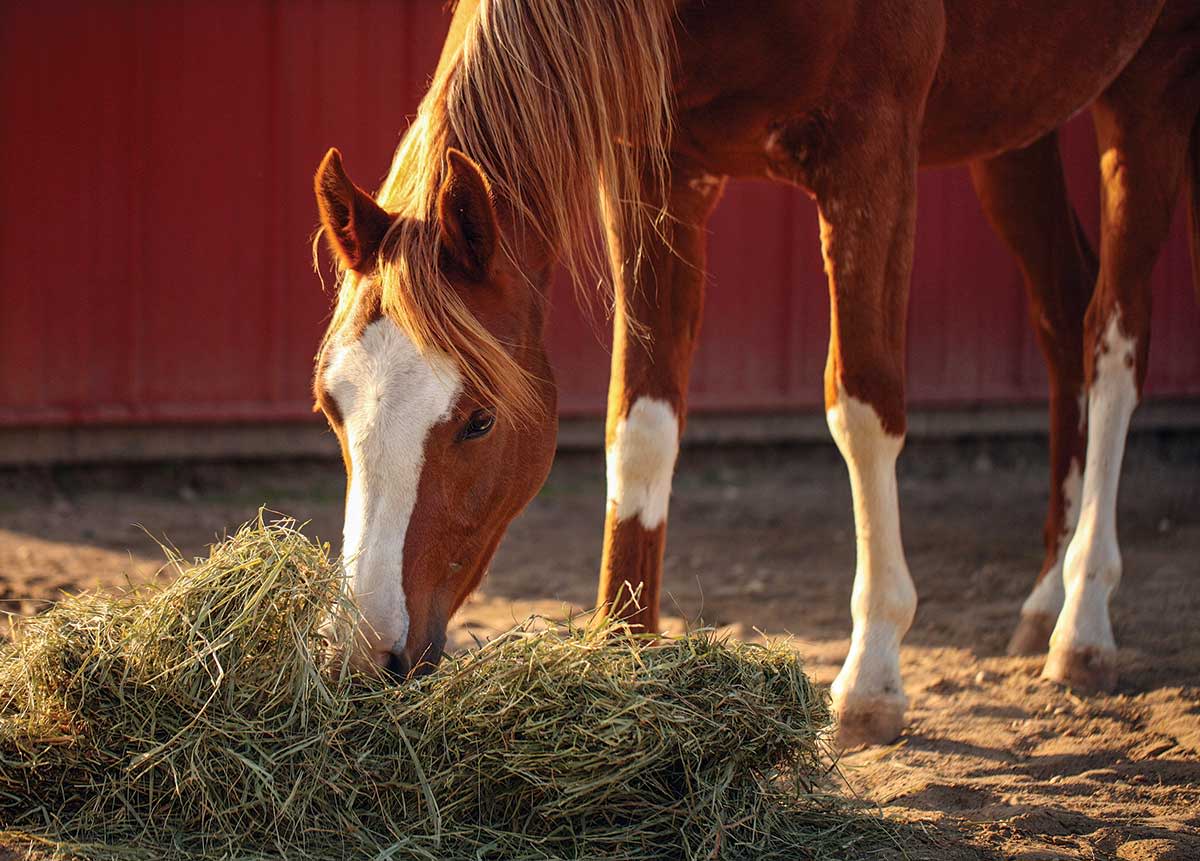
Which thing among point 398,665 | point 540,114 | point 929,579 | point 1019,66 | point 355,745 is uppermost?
point 1019,66

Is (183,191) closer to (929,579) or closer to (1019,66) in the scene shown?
(929,579)

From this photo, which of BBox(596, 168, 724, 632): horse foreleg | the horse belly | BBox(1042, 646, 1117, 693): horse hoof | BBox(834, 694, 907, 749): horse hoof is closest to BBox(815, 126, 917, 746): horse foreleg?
BBox(834, 694, 907, 749): horse hoof

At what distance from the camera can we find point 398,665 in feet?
7.08

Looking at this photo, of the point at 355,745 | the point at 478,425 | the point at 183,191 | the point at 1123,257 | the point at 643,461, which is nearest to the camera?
the point at 355,745

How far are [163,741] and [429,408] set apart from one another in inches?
26.9

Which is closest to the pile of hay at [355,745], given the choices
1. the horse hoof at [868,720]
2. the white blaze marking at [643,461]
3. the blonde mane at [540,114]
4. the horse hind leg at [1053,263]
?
the blonde mane at [540,114]

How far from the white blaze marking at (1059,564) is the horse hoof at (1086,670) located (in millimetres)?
332

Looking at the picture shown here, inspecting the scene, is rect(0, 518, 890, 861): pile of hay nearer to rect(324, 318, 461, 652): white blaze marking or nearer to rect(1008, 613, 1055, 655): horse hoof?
rect(324, 318, 461, 652): white blaze marking

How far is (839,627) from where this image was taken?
12.8ft

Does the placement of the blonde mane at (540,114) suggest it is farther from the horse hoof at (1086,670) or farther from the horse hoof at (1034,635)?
the horse hoof at (1034,635)

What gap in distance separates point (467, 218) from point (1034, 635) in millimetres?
2237

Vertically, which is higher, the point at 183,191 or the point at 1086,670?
the point at 183,191

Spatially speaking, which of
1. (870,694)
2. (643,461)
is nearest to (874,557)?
(870,694)

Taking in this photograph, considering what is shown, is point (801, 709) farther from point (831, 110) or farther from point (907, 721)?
point (831, 110)
